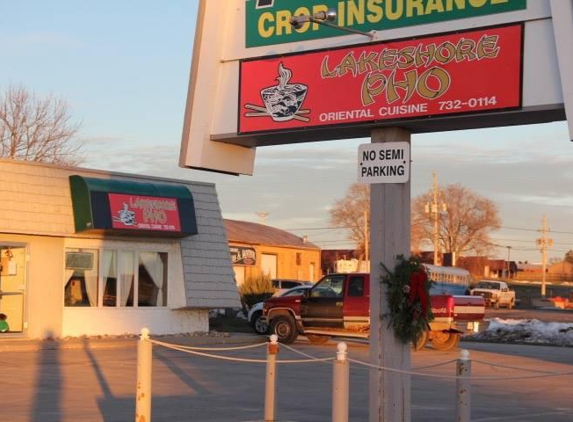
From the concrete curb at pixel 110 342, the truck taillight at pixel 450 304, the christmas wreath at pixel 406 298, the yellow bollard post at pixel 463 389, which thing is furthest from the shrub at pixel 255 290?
the christmas wreath at pixel 406 298

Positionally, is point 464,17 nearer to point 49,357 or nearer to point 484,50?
point 484,50

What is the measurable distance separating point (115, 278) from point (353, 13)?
18.7 metres

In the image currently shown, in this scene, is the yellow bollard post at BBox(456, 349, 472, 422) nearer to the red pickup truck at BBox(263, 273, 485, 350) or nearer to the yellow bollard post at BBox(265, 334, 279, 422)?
the yellow bollard post at BBox(265, 334, 279, 422)

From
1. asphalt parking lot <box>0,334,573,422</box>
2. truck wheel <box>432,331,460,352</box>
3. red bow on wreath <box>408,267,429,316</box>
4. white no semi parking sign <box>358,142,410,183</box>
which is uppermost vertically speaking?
white no semi parking sign <box>358,142,410,183</box>

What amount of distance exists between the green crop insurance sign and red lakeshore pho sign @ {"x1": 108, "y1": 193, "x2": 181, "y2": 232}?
16.2 meters

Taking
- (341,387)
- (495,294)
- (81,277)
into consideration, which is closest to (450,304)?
(81,277)

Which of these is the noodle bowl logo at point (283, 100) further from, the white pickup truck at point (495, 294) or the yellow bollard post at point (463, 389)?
the white pickup truck at point (495, 294)

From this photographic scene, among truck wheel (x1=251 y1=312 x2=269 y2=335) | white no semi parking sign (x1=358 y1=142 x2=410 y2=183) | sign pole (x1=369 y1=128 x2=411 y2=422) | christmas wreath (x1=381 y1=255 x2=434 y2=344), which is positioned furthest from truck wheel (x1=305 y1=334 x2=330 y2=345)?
white no semi parking sign (x1=358 y1=142 x2=410 y2=183)

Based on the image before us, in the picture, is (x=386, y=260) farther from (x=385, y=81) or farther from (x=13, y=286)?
(x=13, y=286)

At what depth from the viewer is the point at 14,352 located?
2422cm

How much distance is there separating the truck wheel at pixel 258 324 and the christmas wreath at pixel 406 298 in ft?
69.9

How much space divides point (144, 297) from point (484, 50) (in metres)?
20.6

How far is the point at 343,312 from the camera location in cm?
2838

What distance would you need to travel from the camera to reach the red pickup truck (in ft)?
92.7
